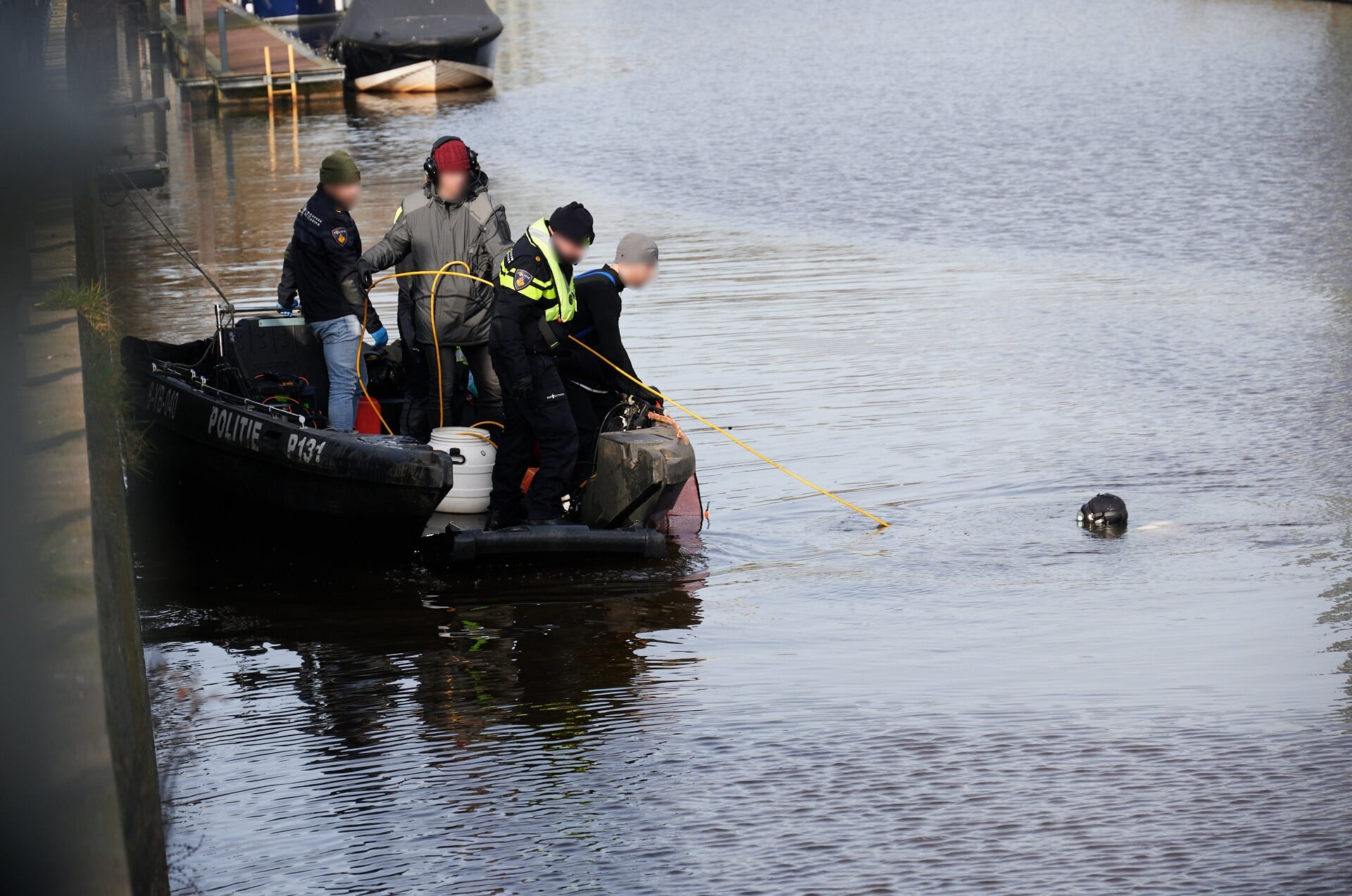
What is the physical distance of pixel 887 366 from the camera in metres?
11.8

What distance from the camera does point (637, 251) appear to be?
7.38 m

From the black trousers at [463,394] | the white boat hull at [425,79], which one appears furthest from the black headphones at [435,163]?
the white boat hull at [425,79]

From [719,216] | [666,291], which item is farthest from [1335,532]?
[719,216]

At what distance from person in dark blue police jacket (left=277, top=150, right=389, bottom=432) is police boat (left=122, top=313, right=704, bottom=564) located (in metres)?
0.16

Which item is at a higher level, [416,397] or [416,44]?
[416,44]

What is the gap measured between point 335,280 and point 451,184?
932 mm

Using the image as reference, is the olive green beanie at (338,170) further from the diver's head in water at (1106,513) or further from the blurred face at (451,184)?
the diver's head in water at (1106,513)

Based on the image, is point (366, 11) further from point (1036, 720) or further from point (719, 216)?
point (1036, 720)

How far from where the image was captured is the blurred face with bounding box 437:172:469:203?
7824 millimetres

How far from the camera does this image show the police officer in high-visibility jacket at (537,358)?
729 centimetres

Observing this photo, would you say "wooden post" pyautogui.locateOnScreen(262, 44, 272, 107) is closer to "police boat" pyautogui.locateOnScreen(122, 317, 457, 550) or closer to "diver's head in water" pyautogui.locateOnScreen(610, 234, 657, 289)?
"police boat" pyautogui.locateOnScreen(122, 317, 457, 550)

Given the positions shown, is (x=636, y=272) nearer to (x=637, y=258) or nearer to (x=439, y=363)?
(x=637, y=258)

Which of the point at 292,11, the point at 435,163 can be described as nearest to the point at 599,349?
the point at 435,163

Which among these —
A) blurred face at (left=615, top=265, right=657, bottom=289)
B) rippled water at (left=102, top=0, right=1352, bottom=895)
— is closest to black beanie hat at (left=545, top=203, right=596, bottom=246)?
blurred face at (left=615, top=265, right=657, bottom=289)
